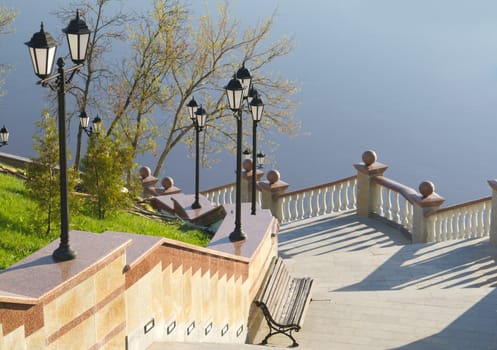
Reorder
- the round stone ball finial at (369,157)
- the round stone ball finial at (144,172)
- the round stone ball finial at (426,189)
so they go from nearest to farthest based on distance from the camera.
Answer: the round stone ball finial at (426,189)
the round stone ball finial at (369,157)
the round stone ball finial at (144,172)

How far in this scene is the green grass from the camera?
8945mm

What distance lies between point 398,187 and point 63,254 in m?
11.7

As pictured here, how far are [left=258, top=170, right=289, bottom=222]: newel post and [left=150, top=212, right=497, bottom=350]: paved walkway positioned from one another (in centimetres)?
120

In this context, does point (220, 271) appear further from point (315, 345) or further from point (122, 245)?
point (122, 245)

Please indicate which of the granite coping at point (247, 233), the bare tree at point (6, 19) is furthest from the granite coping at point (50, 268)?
the bare tree at point (6, 19)

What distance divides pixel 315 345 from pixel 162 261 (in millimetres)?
3160

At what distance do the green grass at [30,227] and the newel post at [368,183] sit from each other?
5.22 m

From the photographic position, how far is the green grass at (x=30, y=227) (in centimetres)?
895

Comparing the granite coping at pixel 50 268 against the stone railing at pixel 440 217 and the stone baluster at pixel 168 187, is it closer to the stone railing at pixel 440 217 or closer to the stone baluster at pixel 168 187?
the stone railing at pixel 440 217

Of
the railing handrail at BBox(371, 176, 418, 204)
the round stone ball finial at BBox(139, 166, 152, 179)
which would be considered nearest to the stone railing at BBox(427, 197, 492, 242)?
the railing handrail at BBox(371, 176, 418, 204)

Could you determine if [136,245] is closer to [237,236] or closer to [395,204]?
[237,236]

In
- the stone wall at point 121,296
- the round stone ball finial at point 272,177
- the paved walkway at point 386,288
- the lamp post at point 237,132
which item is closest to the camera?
the stone wall at point 121,296

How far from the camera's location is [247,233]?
9.80 meters

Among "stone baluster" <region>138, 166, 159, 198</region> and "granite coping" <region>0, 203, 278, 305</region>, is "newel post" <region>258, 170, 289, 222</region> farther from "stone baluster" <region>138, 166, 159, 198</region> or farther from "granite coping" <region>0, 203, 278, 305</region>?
"granite coping" <region>0, 203, 278, 305</region>
